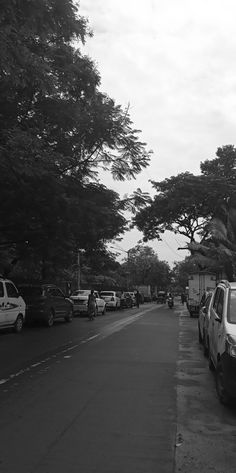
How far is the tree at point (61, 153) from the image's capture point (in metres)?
14.9

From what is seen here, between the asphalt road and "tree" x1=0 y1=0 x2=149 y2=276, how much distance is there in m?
5.65

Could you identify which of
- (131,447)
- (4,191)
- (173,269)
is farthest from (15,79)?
(173,269)

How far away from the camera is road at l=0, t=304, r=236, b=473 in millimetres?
5070

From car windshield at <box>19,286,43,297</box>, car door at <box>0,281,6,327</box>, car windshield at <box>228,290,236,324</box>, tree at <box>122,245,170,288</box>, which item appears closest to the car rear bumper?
car windshield at <box>228,290,236,324</box>

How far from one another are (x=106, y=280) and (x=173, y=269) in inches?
2495

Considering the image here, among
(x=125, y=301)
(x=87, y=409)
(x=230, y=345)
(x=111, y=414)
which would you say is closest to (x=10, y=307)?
(x=87, y=409)

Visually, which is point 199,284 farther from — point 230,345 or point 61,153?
point 230,345

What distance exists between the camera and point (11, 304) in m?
17.0

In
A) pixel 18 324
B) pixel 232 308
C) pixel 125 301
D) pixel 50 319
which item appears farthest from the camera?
pixel 125 301

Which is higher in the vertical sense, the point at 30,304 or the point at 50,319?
the point at 30,304

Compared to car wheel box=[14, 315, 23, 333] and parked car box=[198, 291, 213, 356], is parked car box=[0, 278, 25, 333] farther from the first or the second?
parked car box=[198, 291, 213, 356]

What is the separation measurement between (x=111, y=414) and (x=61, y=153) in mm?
13249

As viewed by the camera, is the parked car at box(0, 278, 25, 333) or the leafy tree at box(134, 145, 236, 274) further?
the leafy tree at box(134, 145, 236, 274)

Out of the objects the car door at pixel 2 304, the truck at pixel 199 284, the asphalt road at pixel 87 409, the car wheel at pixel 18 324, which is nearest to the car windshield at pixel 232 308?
the asphalt road at pixel 87 409
